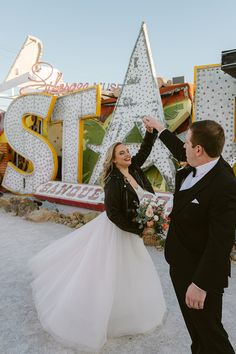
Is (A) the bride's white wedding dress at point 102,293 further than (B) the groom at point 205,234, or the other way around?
(A) the bride's white wedding dress at point 102,293

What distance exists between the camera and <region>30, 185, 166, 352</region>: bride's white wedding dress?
2.53 metres

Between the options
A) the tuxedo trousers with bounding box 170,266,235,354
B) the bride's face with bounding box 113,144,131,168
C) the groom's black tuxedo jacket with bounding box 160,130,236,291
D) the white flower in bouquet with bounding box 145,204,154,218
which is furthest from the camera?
the bride's face with bounding box 113,144,131,168

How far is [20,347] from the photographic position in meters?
2.60

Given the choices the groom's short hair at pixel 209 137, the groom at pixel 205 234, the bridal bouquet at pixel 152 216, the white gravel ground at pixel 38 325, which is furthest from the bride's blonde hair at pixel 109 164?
the white gravel ground at pixel 38 325

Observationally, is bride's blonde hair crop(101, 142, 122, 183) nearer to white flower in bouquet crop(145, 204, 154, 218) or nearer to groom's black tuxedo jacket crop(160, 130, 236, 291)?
white flower in bouquet crop(145, 204, 154, 218)

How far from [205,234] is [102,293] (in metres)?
1.25

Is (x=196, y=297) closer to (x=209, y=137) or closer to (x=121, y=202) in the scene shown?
(x=209, y=137)

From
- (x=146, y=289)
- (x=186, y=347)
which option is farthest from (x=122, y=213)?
(x=186, y=347)

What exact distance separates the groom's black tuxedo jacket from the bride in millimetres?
872

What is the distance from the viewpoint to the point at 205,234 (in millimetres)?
1654

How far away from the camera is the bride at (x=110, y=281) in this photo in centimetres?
255

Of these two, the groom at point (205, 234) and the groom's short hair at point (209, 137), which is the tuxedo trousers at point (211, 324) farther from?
the groom's short hair at point (209, 137)

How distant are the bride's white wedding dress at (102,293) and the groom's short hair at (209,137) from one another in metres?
1.23

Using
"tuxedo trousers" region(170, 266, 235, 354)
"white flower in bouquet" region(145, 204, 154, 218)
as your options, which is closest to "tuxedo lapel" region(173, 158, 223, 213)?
"tuxedo trousers" region(170, 266, 235, 354)
